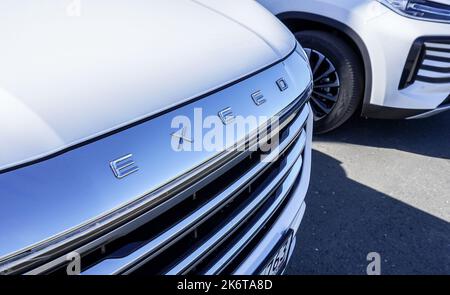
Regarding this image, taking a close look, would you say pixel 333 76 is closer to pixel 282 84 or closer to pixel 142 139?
pixel 282 84

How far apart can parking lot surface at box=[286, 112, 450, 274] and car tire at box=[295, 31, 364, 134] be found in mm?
270

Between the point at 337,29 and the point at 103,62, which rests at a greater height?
the point at 103,62

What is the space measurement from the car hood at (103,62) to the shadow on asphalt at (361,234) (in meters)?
1.28

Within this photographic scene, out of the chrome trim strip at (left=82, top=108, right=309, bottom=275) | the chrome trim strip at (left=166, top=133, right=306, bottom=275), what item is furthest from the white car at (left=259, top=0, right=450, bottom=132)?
the chrome trim strip at (left=82, top=108, right=309, bottom=275)

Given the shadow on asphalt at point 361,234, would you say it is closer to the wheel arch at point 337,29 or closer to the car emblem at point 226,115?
the wheel arch at point 337,29

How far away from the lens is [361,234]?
2.52 meters

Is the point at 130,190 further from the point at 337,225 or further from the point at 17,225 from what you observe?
the point at 337,225

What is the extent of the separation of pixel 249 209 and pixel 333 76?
2214 mm

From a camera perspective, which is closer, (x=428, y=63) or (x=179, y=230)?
(x=179, y=230)

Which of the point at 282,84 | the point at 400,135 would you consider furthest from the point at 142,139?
the point at 400,135

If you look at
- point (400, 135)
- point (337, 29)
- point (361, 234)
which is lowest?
point (361, 234)

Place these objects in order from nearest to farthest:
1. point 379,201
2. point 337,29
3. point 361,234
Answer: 1. point 361,234
2. point 379,201
3. point 337,29

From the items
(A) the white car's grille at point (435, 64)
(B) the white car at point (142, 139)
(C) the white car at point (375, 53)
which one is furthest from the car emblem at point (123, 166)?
(A) the white car's grille at point (435, 64)
